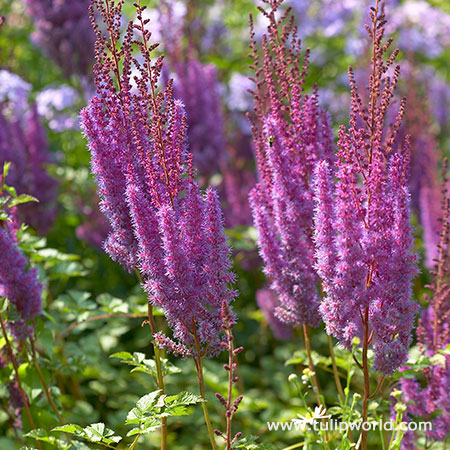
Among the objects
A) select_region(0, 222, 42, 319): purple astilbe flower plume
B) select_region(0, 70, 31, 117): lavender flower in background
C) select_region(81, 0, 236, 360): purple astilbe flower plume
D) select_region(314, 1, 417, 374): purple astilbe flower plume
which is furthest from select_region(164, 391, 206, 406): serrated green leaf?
select_region(0, 70, 31, 117): lavender flower in background

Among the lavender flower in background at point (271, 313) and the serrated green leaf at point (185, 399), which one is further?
the lavender flower in background at point (271, 313)

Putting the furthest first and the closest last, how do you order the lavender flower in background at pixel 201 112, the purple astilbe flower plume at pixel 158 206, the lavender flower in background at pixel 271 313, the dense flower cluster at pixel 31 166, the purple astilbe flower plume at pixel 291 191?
1. the lavender flower in background at pixel 201 112
2. the dense flower cluster at pixel 31 166
3. the lavender flower in background at pixel 271 313
4. the purple astilbe flower plume at pixel 291 191
5. the purple astilbe flower plume at pixel 158 206

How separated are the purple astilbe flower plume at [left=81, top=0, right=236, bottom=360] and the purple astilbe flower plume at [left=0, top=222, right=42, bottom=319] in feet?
1.76

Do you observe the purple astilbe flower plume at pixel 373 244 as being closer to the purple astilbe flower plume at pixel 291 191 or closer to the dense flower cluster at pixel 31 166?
the purple astilbe flower plume at pixel 291 191

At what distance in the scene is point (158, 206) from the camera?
1832mm

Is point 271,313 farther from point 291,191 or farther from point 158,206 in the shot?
point 158,206

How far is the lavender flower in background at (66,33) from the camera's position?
4.84 metres

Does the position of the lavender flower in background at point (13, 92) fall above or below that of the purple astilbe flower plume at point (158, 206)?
above

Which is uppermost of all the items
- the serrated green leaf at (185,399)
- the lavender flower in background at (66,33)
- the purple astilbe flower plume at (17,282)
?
the lavender flower in background at (66,33)

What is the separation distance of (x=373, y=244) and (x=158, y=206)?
0.61 m

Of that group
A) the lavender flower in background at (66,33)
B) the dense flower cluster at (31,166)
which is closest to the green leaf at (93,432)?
the dense flower cluster at (31,166)

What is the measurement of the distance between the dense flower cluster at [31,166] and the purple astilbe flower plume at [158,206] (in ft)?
6.60

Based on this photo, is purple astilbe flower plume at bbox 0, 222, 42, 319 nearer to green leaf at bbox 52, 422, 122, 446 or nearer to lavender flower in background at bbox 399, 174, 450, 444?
green leaf at bbox 52, 422, 122, 446

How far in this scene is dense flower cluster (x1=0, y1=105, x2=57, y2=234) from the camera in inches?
154
